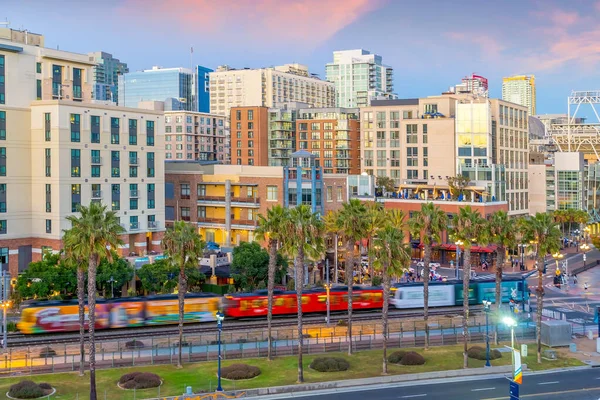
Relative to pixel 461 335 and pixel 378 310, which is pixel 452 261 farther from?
pixel 461 335

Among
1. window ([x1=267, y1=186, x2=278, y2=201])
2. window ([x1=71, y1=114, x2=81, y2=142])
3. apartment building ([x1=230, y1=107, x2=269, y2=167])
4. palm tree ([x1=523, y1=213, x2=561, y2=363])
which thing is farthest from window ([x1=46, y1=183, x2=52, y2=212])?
apartment building ([x1=230, y1=107, x2=269, y2=167])

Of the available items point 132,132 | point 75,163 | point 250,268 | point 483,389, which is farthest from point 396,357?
point 132,132

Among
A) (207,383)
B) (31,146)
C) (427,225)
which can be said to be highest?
(31,146)

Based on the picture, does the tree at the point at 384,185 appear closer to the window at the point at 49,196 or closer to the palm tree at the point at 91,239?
the window at the point at 49,196

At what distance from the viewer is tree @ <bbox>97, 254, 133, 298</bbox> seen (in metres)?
82.8

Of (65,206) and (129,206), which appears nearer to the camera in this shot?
(65,206)

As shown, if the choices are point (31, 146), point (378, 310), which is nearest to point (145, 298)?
point (378, 310)

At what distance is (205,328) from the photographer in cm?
7294

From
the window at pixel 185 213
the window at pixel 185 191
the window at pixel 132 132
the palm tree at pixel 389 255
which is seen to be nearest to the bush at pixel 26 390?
the palm tree at pixel 389 255

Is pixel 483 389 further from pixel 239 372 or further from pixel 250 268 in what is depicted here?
pixel 250 268

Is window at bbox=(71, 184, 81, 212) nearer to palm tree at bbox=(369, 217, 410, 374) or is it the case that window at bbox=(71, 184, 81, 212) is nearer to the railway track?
the railway track

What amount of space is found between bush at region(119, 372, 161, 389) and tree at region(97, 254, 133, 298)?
30066 mm

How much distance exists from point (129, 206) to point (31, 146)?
15.6m

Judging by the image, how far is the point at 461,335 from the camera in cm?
6938
